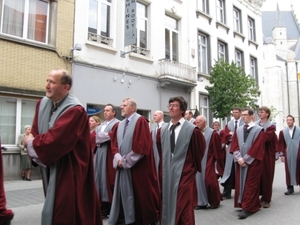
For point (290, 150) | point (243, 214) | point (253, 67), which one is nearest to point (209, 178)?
point (243, 214)

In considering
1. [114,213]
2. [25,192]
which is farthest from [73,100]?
[25,192]

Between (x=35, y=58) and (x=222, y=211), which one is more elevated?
(x=35, y=58)

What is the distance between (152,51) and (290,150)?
867 cm

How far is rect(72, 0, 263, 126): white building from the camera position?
42.9 feet

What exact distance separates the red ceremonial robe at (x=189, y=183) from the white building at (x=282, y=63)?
113 feet

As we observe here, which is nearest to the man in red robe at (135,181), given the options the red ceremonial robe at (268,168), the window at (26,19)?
the red ceremonial robe at (268,168)

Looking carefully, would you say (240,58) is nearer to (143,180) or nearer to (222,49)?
(222,49)

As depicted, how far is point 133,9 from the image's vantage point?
1405 cm

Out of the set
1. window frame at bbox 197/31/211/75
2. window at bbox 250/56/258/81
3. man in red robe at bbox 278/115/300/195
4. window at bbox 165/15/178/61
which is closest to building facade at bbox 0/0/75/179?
window at bbox 165/15/178/61

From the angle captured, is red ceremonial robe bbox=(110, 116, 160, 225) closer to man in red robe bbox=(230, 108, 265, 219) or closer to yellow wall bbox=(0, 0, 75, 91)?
man in red robe bbox=(230, 108, 265, 219)

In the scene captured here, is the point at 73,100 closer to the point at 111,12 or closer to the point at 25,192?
the point at 25,192

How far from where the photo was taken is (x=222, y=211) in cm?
671

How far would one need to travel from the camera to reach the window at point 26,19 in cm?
1101

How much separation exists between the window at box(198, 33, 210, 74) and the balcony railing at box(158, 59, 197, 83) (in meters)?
2.03
